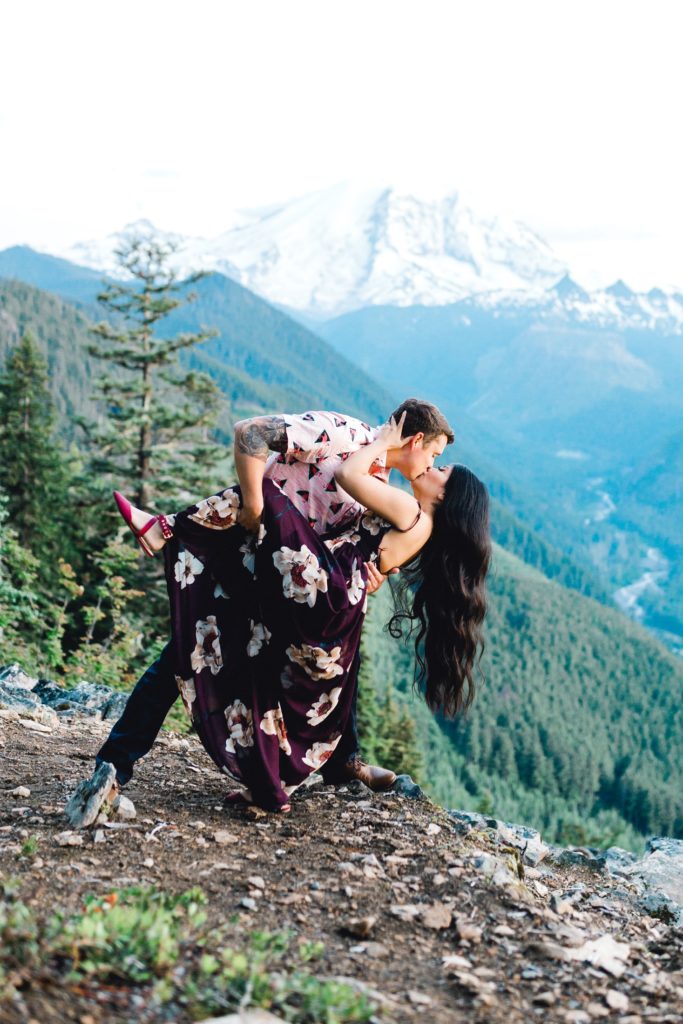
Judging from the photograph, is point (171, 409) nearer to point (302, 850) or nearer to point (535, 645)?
point (302, 850)

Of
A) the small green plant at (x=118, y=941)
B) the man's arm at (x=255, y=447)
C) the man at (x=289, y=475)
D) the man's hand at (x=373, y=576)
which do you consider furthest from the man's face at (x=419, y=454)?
the small green plant at (x=118, y=941)

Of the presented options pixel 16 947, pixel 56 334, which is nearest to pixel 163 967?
pixel 16 947

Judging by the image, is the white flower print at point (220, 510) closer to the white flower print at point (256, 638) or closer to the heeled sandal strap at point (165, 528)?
the heeled sandal strap at point (165, 528)

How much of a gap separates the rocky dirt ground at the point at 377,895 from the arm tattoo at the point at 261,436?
2.32m

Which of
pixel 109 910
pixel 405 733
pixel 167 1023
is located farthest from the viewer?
pixel 405 733

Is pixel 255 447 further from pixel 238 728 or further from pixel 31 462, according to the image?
pixel 31 462

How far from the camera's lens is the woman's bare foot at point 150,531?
5207 millimetres

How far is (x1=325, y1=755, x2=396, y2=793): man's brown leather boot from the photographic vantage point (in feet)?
20.8

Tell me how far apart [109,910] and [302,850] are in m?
Result: 1.81

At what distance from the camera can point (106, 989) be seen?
3.08 meters

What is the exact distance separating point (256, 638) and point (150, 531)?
0.94 metres

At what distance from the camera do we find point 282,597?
5.19 metres

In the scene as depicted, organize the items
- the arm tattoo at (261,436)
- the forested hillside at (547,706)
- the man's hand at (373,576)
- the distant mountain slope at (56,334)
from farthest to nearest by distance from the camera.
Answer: the distant mountain slope at (56,334) < the forested hillside at (547,706) < the man's hand at (373,576) < the arm tattoo at (261,436)

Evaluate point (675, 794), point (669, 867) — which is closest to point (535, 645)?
point (675, 794)
